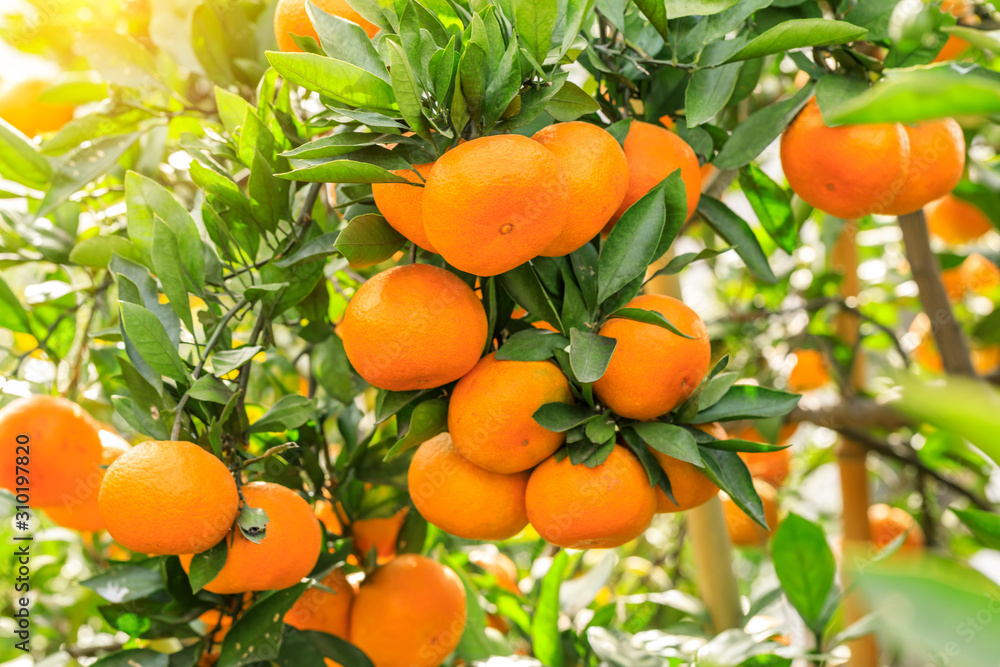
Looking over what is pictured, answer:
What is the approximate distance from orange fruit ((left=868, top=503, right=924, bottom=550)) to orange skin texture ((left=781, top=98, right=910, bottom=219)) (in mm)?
913

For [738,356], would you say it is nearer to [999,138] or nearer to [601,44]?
[999,138]

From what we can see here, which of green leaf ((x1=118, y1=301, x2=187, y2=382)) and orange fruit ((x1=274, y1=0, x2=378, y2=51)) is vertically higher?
orange fruit ((x1=274, y1=0, x2=378, y2=51))

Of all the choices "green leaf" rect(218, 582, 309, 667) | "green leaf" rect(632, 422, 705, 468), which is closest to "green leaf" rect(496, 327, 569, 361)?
"green leaf" rect(632, 422, 705, 468)

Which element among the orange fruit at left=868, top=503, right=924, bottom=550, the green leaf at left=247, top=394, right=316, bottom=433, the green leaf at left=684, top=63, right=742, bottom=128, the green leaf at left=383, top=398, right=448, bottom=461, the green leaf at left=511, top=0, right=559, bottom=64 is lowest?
the orange fruit at left=868, top=503, right=924, bottom=550

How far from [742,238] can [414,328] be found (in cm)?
40

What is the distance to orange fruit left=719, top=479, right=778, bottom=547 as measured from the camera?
1.45 meters

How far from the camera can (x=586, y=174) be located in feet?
1.97

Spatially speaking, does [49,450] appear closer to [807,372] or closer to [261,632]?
[261,632]

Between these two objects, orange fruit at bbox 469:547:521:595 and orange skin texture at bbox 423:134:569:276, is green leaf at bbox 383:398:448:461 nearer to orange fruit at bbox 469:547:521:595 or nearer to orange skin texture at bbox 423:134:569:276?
orange skin texture at bbox 423:134:569:276

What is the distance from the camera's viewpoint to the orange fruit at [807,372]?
169 cm

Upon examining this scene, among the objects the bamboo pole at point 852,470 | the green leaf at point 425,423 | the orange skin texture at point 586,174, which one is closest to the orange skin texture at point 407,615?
the green leaf at point 425,423

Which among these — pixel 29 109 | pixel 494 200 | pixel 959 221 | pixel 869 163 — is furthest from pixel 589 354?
pixel 959 221

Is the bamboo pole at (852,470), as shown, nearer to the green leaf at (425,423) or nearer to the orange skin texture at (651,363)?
the orange skin texture at (651,363)

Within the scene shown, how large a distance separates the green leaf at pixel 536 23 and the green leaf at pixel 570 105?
0.06m
